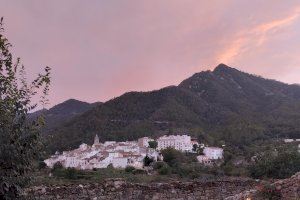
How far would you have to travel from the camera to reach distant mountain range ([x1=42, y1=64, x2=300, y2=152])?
84.1 meters

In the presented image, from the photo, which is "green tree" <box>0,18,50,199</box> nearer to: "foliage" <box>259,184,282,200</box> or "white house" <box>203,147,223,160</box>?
"foliage" <box>259,184,282,200</box>

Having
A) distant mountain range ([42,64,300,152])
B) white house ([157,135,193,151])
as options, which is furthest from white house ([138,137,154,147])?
distant mountain range ([42,64,300,152])

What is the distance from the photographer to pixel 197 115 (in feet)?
314

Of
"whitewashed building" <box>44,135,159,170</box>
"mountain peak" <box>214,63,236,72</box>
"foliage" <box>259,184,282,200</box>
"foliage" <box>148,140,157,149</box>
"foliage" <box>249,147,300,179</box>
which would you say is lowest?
"foliage" <box>259,184,282,200</box>

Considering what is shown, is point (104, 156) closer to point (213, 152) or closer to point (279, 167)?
point (213, 152)

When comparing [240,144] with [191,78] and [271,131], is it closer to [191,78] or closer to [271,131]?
[271,131]

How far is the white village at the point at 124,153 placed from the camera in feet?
→ 216

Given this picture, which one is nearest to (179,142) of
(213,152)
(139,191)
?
(213,152)

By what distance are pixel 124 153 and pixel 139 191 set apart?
2456 inches

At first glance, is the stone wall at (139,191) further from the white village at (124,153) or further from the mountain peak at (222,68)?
the mountain peak at (222,68)

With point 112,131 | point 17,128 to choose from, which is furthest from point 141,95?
point 17,128

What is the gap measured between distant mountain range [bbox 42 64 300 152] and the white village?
3.65m

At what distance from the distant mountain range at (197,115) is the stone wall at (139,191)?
6464 cm

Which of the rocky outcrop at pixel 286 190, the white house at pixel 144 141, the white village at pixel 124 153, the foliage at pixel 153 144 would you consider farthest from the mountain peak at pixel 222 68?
the rocky outcrop at pixel 286 190
